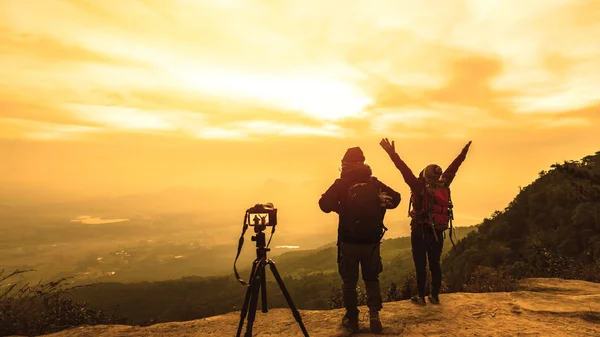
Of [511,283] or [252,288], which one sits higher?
[252,288]

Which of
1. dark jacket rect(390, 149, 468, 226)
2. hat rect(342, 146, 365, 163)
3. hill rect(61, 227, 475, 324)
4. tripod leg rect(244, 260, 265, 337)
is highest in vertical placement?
hat rect(342, 146, 365, 163)

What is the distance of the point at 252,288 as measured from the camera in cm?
488

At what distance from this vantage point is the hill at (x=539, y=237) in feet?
39.4

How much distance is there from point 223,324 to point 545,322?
615cm

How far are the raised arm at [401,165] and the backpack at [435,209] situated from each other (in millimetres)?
334

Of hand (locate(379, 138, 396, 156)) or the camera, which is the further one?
hand (locate(379, 138, 396, 156))

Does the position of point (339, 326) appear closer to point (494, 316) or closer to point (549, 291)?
point (494, 316)

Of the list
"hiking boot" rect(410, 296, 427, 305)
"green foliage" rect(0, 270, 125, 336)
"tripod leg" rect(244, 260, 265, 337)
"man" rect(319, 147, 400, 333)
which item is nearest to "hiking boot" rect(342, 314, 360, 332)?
"man" rect(319, 147, 400, 333)

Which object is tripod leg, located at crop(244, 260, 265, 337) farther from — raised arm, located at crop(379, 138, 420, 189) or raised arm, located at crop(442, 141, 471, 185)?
raised arm, located at crop(442, 141, 471, 185)

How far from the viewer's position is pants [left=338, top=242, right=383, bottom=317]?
5734 mm

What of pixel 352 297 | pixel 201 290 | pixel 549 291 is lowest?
pixel 201 290

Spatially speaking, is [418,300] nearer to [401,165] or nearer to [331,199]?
[401,165]

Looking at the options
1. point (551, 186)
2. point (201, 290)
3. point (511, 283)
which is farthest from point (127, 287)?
point (511, 283)

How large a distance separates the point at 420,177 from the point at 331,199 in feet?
8.71
